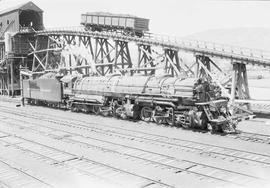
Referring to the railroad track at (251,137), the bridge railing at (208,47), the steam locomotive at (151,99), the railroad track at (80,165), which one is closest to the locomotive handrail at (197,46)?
the bridge railing at (208,47)

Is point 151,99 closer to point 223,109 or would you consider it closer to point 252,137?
point 223,109

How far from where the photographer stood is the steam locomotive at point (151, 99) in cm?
1706

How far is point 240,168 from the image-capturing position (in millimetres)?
11055

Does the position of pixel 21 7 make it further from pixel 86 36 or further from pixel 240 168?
pixel 240 168

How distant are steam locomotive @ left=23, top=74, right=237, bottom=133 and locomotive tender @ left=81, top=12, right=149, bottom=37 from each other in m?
8.05

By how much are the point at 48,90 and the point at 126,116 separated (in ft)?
33.1

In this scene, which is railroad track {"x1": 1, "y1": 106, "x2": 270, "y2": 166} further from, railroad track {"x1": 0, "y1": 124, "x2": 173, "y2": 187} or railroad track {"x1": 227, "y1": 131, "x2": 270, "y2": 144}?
railroad track {"x1": 0, "y1": 124, "x2": 173, "y2": 187}

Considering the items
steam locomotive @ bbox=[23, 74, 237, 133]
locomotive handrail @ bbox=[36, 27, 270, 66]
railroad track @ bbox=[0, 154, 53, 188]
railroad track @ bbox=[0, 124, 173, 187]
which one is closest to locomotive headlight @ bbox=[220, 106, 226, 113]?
steam locomotive @ bbox=[23, 74, 237, 133]

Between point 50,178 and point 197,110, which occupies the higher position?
point 197,110

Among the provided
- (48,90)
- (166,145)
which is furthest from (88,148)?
(48,90)

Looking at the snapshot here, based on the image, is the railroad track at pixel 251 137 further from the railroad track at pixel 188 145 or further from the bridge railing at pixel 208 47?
the bridge railing at pixel 208 47

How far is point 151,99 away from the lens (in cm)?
1905

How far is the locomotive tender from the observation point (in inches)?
1225

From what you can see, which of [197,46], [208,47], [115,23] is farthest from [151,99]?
[115,23]
